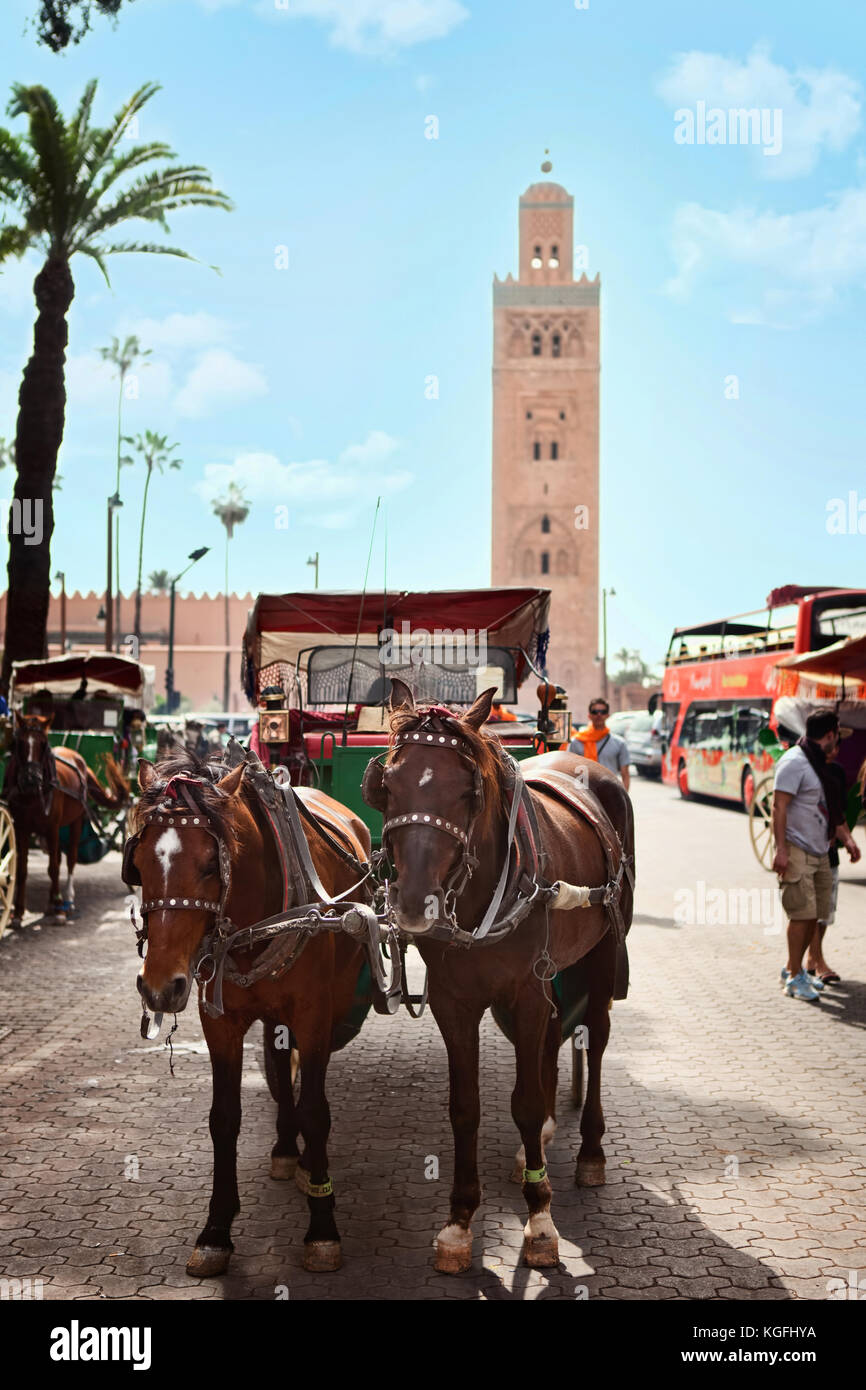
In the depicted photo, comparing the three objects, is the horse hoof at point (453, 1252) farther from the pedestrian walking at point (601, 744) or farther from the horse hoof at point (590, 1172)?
the pedestrian walking at point (601, 744)

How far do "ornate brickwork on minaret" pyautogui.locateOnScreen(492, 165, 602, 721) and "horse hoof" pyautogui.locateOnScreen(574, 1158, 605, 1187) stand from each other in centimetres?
7574

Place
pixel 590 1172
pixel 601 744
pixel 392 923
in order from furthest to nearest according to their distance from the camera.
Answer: pixel 601 744 < pixel 590 1172 < pixel 392 923

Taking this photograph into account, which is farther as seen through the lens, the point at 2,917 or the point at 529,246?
the point at 529,246

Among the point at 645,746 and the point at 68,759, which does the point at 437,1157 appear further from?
the point at 645,746

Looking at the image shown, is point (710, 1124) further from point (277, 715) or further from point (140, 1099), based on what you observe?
point (277, 715)

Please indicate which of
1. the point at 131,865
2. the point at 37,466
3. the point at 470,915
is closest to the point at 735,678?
the point at 37,466

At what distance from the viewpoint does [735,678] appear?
78.6 ft

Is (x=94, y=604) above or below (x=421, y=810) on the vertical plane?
above

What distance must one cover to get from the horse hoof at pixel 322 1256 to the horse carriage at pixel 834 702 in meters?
8.92

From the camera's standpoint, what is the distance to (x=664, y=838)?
19.0m

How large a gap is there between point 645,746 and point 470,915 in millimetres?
33847

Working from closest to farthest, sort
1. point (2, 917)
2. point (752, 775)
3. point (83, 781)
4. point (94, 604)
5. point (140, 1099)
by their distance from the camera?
1. point (140, 1099)
2. point (2, 917)
3. point (83, 781)
4. point (752, 775)
5. point (94, 604)

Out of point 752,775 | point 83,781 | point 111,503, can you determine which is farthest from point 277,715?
point 111,503

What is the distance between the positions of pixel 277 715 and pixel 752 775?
16.9 m
